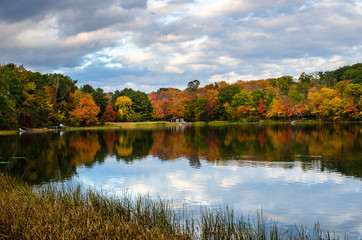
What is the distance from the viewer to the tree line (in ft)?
205

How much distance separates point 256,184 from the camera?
618 inches

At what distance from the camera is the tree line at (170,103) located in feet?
205

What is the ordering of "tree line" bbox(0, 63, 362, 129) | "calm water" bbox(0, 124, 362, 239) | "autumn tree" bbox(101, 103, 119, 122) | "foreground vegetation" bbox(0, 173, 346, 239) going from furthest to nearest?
"autumn tree" bbox(101, 103, 119, 122) → "tree line" bbox(0, 63, 362, 129) → "calm water" bbox(0, 124, 362, 239) → "foreground vegetation" bbox(0, 173, 346, 239)

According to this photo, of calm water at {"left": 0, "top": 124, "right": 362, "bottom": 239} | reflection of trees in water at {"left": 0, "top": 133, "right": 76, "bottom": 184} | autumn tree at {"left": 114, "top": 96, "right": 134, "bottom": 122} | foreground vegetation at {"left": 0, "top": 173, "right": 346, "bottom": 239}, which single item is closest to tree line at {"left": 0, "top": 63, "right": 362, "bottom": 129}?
autumn tree at {"left": 114, "top": 96, "right": 134, "bottom": 122}

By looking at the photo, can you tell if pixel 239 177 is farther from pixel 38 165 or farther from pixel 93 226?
pixel 38 165

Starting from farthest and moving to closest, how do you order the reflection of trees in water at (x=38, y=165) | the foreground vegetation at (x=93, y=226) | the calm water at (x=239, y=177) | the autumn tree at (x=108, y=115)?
the autumn tree at (x=108, y=115), the reflection of trees in water at (x=38, y=165), the calm water at (x=239, y=177), the foreground vegetation at (x=93, y=226)

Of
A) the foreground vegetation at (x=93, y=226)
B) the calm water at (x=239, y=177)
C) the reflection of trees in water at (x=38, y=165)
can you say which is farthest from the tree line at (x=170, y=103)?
the foreground vegetation at (x=93, y=226)

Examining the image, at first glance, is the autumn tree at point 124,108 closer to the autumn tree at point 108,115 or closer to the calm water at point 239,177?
the autumn tree at point 108,115

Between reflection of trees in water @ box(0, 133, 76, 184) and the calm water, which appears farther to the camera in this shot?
reflection of trees in water @ box(0, 133, 76, 184)

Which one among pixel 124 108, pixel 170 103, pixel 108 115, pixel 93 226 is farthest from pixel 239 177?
pixel 170 103

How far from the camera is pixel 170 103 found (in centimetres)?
12144

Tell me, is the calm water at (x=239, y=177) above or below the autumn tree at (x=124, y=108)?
below

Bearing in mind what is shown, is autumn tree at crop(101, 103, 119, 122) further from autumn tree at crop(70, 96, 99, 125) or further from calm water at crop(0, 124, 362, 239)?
calm water at crop(0, 124, 362, 239)

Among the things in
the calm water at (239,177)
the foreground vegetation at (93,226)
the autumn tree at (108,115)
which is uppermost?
the autumn tree at (108,115)
